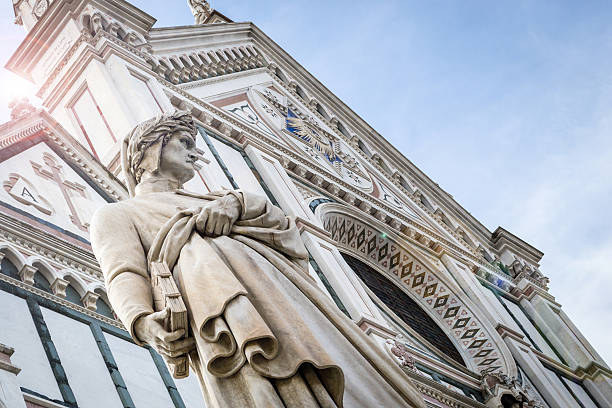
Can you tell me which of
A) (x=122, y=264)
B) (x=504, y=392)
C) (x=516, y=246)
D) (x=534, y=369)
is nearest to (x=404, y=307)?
(x=534, y=369)

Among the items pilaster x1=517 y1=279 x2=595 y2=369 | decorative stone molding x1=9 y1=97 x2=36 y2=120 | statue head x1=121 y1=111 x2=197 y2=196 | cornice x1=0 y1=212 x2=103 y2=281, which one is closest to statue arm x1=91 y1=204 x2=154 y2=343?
statue head x1=121 y1=111 x2=197 y2=196

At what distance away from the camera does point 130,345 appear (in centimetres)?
519

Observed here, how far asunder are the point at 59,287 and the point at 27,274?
19 centimetres

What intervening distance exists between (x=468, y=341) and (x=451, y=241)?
2254 mm

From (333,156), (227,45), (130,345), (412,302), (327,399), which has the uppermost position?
(227,45)

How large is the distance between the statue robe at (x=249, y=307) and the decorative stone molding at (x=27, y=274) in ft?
5.51

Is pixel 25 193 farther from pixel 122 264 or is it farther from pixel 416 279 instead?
pixel 416 279

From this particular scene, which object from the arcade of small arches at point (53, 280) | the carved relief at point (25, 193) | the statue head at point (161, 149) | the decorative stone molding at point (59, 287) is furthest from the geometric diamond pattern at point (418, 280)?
the statue head at point (161, 149)

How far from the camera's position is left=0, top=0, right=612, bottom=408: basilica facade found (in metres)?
4.98

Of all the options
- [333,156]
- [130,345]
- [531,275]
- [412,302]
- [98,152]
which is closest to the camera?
[130,345]

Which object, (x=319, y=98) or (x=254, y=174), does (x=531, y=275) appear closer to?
(x=319, y=98)

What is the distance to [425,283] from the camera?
37.1ft

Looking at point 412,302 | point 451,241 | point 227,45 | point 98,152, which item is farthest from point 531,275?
point 98,152

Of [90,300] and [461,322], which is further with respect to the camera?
[461,322]
